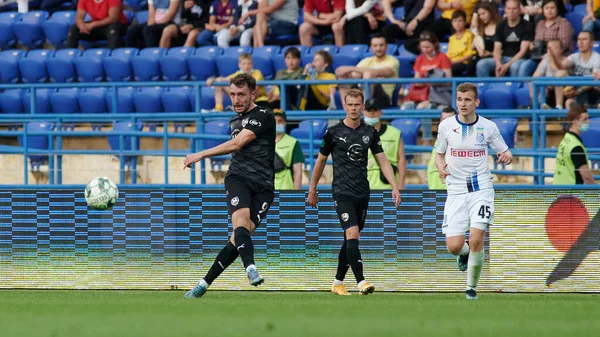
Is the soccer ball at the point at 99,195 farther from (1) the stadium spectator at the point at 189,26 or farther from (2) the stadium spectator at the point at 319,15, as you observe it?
(1) the stadium spectator at the point at 189,26

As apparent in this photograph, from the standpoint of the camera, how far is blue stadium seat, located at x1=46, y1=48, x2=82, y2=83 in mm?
21812

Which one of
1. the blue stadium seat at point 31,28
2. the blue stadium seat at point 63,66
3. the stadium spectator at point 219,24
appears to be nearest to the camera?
the stadium spectator at point 219,24

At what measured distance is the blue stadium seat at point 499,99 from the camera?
17327 millimetres

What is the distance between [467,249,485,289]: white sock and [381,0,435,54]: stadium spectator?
29.0 feet

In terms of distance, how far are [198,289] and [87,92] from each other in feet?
35.8

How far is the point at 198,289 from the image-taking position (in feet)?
34.3

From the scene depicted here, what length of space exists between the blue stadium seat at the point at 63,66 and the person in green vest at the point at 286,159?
877 centimetres

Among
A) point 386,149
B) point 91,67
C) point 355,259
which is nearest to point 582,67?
point 386,149

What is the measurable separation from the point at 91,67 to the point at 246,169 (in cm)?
1176

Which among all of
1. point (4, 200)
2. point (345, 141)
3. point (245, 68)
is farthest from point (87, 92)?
point (345, 141)

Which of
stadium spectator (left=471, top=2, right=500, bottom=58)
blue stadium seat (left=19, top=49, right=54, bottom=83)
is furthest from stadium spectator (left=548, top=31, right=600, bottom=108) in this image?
blue stadium seat (left=19, top=49, right=54, bottom=83)

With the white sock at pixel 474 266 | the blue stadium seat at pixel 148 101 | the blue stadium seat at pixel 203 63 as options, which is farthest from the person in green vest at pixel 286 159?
the blue stadium seat at pixel 203 63

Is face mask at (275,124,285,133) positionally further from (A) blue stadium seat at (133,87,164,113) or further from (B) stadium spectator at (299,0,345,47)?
(A) blue stadium seat at (133,87,164,113)

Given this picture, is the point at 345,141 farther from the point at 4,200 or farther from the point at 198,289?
the point at 4,200
